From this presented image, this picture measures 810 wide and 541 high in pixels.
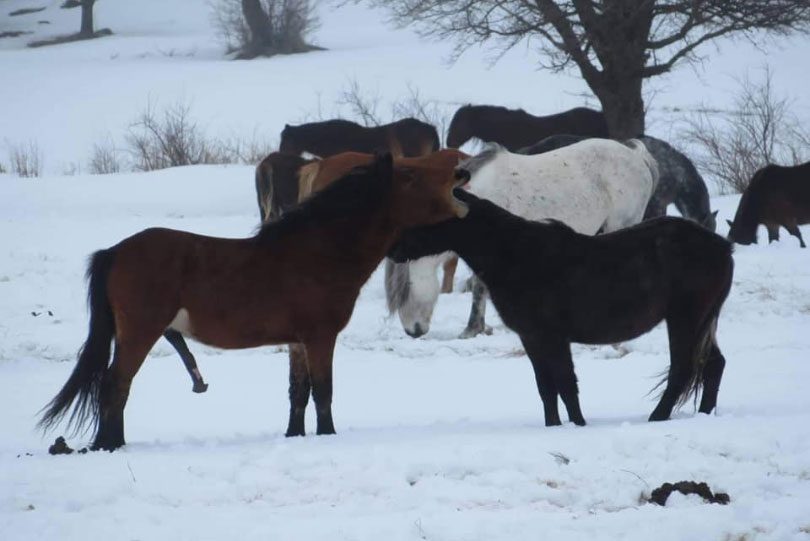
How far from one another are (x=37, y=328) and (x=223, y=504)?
729cm

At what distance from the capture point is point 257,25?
42469 millimetres

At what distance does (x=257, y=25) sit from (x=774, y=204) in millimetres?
29298

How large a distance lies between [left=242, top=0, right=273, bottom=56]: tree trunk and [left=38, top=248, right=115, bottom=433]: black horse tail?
3648cm

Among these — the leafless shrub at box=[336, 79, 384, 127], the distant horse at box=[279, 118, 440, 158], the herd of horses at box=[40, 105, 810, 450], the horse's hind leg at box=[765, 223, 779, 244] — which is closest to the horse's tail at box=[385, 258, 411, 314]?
the herd of horses at box=[40, 105, 810, 450]

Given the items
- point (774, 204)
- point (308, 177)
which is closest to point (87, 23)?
point (774, 204)

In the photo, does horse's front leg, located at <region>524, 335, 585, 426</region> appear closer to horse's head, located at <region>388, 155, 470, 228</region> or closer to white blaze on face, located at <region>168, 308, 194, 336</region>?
horse's head, located at <region>388, 155, 470, 228</region>

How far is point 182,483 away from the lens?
17.6 feet

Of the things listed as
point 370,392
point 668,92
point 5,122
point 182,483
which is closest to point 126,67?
point 5,122

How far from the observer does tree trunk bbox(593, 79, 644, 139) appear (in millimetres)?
20141

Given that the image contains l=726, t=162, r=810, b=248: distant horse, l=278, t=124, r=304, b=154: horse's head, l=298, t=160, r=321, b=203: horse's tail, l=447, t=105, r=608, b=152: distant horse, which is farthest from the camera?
l=447, t=105, r=608, b=152: distant horse

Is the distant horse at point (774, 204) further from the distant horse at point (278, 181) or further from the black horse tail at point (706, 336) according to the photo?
the black horse tail at point (706, 336)

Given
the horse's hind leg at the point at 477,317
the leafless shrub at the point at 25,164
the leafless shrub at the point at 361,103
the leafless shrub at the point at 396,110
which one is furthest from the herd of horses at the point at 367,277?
the leafless shrub at the point at 361,103

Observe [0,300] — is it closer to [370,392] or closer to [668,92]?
[370,392]

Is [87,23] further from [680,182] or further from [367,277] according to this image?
[367,277]
